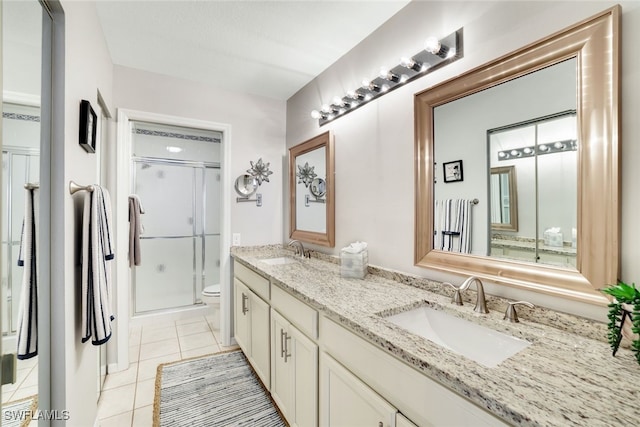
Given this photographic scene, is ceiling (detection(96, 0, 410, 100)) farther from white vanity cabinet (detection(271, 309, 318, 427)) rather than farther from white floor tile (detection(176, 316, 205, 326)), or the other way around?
white floor tile (detection(176, 316, 205, 326))

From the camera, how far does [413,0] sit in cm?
159

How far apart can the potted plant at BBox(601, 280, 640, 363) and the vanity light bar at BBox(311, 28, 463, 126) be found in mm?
1141

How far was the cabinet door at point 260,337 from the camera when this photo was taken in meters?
1.90

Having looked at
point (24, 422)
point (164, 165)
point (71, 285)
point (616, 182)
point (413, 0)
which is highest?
point (413, 0)

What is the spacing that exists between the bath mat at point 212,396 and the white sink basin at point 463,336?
3.72ft

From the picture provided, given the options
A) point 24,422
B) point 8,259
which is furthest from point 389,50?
point 24,422

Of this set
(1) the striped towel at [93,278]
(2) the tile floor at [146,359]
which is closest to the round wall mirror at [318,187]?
(1) the striped towel at [93,278]

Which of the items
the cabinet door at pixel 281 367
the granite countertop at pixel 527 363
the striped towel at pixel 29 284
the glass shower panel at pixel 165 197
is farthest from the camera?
the glass shower panel at pixel 165 197

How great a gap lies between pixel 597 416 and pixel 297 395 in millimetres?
1272

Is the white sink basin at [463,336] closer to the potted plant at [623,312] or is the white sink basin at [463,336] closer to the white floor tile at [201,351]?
the potted plant at [623,312]

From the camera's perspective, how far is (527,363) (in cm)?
81

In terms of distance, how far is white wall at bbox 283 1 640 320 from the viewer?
90 centimetres

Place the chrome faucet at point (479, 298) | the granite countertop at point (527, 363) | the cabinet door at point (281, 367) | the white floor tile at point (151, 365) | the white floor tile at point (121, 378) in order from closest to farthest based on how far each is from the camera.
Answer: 1. the granite countertop at point (527, 363)
2. the chrome faucet at point (479, 298)
3. the cabinet door at point (281, 367)
4. the white floor tile at point (121, 378)
5. the white floor tile at point (151, 365)

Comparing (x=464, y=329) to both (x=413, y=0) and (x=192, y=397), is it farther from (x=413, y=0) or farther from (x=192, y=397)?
(x=192, y=397)
